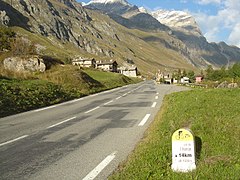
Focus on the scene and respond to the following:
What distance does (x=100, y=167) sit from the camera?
6.73m

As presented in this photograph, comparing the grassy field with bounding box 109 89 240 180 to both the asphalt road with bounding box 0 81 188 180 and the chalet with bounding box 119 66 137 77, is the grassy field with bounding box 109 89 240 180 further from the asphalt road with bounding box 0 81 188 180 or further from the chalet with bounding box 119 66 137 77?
the chalet with bounding box 119 66 137 77

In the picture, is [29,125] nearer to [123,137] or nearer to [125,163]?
[123,137]

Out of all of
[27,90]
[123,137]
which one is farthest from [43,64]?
[123,137]

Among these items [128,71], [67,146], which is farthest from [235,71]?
[67,146]

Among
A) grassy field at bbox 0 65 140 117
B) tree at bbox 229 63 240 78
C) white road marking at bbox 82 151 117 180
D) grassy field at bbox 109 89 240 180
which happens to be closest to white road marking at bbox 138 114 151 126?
grassy field at bbox 109 89 240 180

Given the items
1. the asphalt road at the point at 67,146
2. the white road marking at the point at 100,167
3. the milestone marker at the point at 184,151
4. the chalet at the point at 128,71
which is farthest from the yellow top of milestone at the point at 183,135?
the chalet at the point at 128,71

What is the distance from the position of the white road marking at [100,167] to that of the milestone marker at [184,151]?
1581mm

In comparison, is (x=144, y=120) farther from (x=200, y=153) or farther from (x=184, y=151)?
(x=184, y=151)

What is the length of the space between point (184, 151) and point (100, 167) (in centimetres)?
191

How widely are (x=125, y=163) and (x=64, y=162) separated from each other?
1.46 m

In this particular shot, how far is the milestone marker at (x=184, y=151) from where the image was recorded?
591cm

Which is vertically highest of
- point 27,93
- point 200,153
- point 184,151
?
point 27,93

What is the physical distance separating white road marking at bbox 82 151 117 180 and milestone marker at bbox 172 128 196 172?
1581 millimetres

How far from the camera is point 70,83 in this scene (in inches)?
1367
